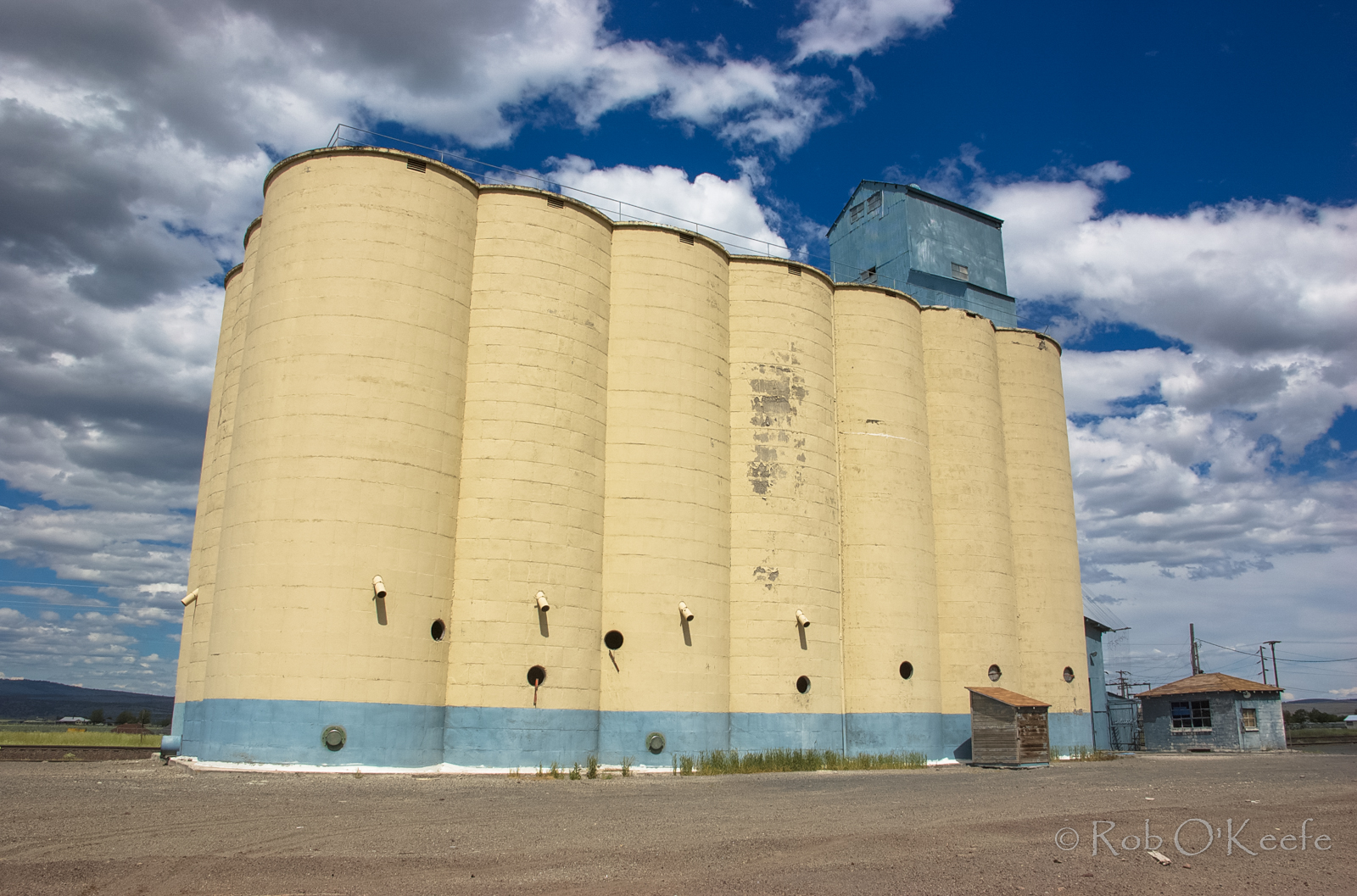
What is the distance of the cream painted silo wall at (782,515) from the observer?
86.9 ft

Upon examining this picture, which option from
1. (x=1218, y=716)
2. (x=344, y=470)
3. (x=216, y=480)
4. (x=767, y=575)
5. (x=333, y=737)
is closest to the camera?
(x=333, y=737)

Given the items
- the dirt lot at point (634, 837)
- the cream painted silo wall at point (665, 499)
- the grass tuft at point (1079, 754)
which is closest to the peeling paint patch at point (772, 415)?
the cream painted silo wall at point (665, 499)

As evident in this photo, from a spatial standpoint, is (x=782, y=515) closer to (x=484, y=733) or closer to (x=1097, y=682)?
(x=484, y=733)

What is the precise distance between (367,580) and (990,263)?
31.4 metres

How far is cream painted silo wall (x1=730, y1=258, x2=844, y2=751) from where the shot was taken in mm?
26484

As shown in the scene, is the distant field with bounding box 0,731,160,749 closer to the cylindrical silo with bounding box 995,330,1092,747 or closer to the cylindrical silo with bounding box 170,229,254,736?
the cylindrical silo with bounding box 170,229,254,736

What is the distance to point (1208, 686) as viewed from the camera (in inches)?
1658

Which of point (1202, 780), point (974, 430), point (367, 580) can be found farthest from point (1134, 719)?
point (367, 580)

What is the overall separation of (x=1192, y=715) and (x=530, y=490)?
35.9 m

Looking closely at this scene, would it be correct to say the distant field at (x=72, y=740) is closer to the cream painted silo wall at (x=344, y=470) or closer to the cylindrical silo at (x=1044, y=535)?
the cream painted silo wall at (x=344, y=470)

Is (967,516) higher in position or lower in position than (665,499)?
higher

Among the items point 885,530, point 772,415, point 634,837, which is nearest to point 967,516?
point 885,530

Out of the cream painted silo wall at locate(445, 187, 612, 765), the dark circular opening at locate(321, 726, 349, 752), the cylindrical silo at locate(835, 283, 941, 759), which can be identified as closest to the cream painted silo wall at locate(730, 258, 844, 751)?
the cylindrical silo at locate(835, 283, 941, 759)

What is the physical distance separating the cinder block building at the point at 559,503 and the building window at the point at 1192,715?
1262 centimetres
